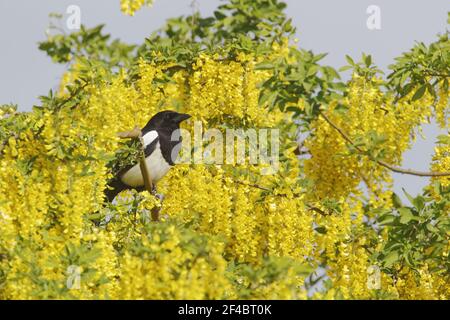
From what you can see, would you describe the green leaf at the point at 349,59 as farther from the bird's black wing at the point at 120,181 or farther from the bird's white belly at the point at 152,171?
the bird's black wing at the point at 120,181

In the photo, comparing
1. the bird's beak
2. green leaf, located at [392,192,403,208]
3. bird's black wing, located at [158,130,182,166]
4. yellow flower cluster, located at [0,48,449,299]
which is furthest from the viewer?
bird's black wing, located at [158,130,182,166]

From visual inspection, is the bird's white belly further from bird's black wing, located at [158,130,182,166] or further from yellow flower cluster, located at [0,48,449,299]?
yellow flower cluster, located at [0,48,449,299]

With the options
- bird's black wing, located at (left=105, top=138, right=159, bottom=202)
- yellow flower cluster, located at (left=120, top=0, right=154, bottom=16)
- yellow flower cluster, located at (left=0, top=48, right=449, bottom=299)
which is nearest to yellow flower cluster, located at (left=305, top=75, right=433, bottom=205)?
yellow flower cluster, located at (left=0, top=48, right=449, bottom=299)

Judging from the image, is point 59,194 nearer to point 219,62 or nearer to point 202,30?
point 219,62

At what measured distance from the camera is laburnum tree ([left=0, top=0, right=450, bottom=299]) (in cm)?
493

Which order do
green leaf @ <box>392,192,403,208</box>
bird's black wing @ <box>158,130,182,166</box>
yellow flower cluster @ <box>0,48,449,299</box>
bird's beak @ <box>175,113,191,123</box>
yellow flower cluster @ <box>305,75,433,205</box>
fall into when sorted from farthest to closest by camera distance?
bird's black wing @ <box>158,130,182,166</box>, bird's beak @ <box>175,113,191,123</box>, yellow flower cluster @ <box>305,75,433,205</box>, green leaf @ <box>392,192,403,208</box>, yellow flower cluster @ <box>0,48,449,299</box>

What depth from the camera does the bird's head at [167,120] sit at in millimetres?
8078

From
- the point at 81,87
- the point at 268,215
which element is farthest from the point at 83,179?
the point at 268,215

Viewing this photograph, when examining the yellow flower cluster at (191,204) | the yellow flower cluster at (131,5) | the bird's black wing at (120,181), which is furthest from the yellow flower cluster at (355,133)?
the yellow flower cluster at (131,5)

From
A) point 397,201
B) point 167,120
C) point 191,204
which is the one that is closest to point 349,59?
point 397,201
